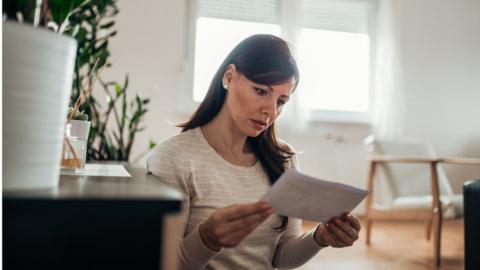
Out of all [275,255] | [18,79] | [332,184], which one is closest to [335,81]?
[275,255]

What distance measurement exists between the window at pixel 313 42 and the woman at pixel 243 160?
2.94 m

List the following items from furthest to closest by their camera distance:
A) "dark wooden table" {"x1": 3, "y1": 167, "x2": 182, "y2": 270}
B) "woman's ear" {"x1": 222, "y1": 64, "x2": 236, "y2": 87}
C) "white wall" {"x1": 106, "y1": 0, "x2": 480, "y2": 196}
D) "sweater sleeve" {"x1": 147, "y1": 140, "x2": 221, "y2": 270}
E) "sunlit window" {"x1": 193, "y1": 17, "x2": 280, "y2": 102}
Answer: "sunlit window" {"x1": 193, "y1": 17, "x2": 280, "y2": 102} < "white wall" {"x1": 106, "y1": 0, "x2": 480, "y2": 196} < "woman's ear" {"x1": 222, "y1": 64, "x2": 236, "y2": 87} < "sweater sleeve" {"x1": 147, "y1": 140, "x2": 221, "y2": 270} < "dark wooden table" {"x1": 3, "y1": 167, "x2": 182, "y2": 270}

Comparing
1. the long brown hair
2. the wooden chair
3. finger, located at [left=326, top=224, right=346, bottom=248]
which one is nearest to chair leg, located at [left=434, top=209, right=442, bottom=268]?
the wooden chair

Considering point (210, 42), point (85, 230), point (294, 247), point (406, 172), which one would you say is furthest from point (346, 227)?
point (210, 42)

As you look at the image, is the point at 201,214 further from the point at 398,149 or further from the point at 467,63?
the point at 467,63

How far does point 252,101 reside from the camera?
3.71 feet

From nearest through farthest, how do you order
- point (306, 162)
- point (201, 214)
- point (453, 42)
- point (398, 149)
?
1. point (201, 214)
2. point (398, 149)
3. point (306, 162)
4. point (453, 42)

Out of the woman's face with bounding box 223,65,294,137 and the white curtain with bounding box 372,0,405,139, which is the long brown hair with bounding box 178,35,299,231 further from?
the white curtain with bounding box 372,0,405,139

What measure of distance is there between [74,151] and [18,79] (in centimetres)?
46

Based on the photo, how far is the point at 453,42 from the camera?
4660mm

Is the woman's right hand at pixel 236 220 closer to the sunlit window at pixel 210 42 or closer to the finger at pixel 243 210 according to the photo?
the finger at pixel 243 210

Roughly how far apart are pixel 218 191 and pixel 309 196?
33cm

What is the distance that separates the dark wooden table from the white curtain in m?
4.13

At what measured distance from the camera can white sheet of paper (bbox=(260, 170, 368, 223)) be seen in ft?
2.57
